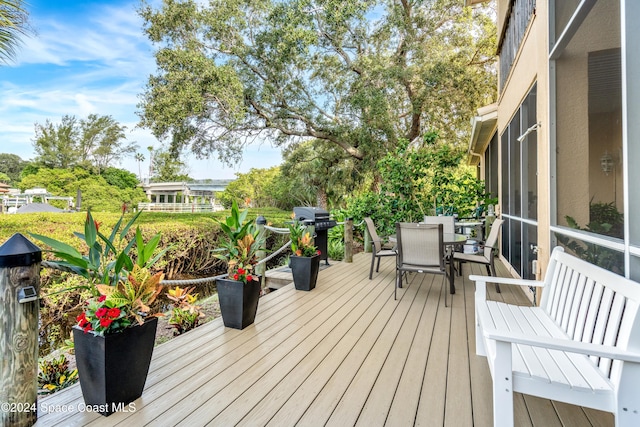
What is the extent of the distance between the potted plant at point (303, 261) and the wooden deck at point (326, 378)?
83cm

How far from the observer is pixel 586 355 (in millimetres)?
1491

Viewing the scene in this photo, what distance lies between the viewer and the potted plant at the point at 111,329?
5.59 feet

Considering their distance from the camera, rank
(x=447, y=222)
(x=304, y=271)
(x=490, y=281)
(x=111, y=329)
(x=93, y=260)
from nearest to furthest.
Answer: (x=111, y=329) → (x=93, y=260) → (x=490, y=281) → (x=304, y=271) → (x=447, y=222)

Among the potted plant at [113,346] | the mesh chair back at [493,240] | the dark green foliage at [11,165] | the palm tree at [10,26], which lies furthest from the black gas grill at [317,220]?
the dark green foliage at [11,165]

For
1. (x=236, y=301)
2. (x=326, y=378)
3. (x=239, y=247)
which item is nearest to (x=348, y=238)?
(x=239, y=247)

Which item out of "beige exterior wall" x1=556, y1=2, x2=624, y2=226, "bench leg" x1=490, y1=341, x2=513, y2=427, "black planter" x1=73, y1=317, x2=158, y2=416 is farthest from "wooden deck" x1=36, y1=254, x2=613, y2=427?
"beige exterior wall" x1=556, y1=2, x2=624, y2=226

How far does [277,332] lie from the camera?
113 inches

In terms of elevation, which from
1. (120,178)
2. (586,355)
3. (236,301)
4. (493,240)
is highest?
(120,178)

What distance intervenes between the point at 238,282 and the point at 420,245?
2.19m

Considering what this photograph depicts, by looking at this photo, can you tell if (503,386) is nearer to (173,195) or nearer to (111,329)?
(111,329)

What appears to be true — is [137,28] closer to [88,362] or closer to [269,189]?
[269,189]

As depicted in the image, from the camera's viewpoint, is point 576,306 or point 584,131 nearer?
point 576,306

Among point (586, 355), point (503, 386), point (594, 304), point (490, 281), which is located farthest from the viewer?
point (490, 281)

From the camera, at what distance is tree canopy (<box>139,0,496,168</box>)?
9.36 m
